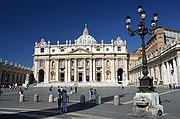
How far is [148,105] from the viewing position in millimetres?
8859

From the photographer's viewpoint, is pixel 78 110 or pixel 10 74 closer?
pixel 78 110

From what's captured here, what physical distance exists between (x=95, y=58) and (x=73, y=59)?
8.15m

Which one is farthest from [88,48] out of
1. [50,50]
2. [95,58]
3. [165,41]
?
[165,41]

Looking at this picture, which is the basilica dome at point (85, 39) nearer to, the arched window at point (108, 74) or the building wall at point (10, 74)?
the arched window at point (108, 74)

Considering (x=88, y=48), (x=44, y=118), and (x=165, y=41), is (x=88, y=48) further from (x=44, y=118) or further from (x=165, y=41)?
Result: (x=44, y=118)

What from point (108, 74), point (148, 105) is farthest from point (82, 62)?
point (148, 105)

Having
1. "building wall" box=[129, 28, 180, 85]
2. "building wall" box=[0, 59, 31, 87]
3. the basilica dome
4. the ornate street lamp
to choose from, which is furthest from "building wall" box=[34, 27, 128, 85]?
the ornate street lamp

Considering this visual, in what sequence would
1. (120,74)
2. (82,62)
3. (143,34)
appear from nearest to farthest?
(143,34) < (82,62) < (120,74)

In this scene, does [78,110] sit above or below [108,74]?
below

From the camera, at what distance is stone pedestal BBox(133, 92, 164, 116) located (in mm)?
8727

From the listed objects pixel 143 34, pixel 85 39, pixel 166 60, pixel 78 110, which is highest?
pixel 85 39

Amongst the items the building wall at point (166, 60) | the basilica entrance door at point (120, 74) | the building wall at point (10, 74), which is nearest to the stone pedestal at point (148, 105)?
the building wall at point (166, 60)

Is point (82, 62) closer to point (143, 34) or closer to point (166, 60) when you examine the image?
point (166, 60)

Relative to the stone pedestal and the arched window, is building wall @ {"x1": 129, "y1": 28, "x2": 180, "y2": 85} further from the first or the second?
the stone pedestal
